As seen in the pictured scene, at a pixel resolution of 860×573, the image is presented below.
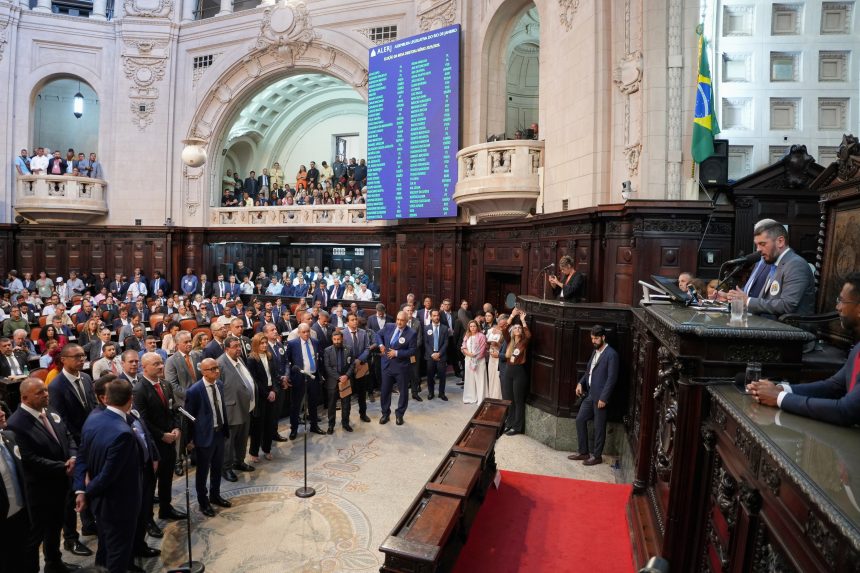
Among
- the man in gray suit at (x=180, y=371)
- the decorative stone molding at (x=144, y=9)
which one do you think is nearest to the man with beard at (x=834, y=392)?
the man in gray suit at (x=180, y=371)

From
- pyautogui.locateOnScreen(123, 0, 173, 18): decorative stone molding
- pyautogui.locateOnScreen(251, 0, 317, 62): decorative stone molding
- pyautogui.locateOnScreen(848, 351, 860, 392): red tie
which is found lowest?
pyautogui.locateOnScreen(848, 351, 860, 392): red tie

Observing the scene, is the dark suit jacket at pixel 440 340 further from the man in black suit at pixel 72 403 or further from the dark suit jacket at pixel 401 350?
the man in black suit at pixel 72 403

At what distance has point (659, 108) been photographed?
812cm

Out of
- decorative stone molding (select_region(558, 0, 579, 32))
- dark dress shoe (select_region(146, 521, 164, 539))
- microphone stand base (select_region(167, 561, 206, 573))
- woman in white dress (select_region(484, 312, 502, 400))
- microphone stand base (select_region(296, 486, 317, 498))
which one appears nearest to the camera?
microphone stand base (select_region(167, 561, 206, 573))

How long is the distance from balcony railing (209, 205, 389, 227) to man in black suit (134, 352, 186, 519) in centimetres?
1164

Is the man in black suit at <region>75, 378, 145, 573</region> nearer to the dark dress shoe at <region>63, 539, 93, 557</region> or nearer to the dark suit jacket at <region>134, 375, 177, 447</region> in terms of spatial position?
the dark suit jacket at <region>134, 375, 177, 447</region>

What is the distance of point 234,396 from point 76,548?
1.95 meters

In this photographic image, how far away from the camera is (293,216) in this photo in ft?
62.2

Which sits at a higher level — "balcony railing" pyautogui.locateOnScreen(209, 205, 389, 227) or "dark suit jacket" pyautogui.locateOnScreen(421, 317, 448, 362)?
"balcony railing" pyautogui.locateOnScreen(209, 205, 389, 227)

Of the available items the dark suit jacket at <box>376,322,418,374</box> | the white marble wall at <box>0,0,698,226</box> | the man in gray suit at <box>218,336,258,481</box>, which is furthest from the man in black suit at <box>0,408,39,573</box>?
the white marble wall at <box>0,0,698,226</box>

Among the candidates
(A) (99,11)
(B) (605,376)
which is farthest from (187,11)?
(B) (605,376)

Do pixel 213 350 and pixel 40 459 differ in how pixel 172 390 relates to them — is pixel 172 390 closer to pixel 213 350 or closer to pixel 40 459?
pixel 213 350

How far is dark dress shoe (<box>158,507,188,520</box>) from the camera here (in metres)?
5.41

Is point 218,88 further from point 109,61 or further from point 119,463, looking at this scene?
point 119,463
